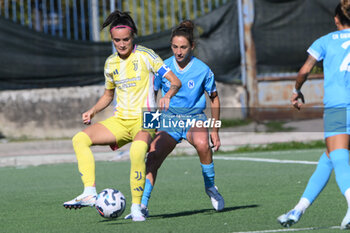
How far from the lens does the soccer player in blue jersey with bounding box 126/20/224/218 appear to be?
25.8 feet

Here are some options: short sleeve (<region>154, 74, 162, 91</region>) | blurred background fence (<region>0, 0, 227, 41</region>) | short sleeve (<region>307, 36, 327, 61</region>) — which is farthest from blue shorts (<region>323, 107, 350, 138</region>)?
blurred background fence (<region>0, 0, 227, 41</region>)

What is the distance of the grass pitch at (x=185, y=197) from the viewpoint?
6879mm

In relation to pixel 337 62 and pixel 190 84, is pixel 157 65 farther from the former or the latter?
pixel 337 62

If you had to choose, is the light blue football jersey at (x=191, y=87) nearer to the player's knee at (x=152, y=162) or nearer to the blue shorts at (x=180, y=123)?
the blue shorts at (x=180, y=123)

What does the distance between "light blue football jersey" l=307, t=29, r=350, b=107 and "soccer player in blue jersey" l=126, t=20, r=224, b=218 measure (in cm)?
186

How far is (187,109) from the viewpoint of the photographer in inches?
313

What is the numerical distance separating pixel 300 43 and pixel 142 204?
994cm

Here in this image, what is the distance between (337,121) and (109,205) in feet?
7.16

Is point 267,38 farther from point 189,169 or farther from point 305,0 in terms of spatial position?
point 189,169

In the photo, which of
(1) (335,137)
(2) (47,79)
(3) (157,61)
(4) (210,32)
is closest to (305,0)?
(4) (210,32)

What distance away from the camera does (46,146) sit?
1526 cm

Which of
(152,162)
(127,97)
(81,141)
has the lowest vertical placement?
(152,162)

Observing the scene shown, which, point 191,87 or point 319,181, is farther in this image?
point 191,87

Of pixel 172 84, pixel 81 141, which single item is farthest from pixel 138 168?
pixel 172 84
